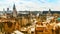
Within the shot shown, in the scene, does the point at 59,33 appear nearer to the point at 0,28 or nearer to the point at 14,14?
the point at 0,28

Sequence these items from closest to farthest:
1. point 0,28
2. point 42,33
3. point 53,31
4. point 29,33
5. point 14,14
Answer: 1. point 53,31
2. point 42,33
3. point 29,33
4. point 0,28
5. point 14,14

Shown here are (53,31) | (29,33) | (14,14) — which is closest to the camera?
(53,31)

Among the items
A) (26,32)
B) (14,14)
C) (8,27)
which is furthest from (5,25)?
(14,14)

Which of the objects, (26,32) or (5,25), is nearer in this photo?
(26,32)

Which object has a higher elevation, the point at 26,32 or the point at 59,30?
the point at 59,30

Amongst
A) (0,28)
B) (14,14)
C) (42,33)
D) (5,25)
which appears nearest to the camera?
(42,33)

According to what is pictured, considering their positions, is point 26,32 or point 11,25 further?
point 11,25

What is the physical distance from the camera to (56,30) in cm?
433

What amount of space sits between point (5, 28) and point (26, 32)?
1.80 metres

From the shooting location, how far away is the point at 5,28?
26.8 ft

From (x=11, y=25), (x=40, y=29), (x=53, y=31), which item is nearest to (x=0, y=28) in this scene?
(x=11, y=25)

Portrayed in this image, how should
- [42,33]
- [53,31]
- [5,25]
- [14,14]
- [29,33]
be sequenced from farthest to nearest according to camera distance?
[14,14] → [5,25] → [29,33] → [42,33] → [53,31]

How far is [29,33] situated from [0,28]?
216cm

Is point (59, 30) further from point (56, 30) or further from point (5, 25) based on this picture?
point (5, 25)
